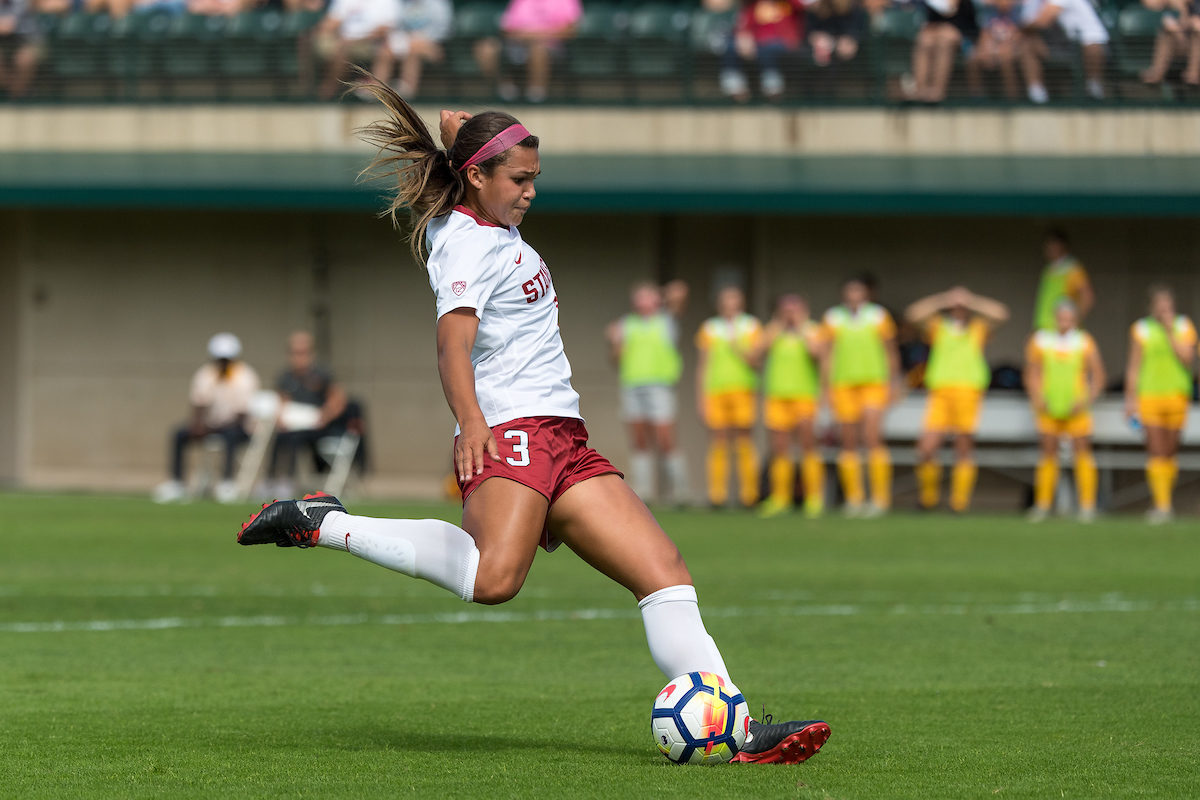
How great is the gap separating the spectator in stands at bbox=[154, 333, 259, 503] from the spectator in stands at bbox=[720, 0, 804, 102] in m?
6.56

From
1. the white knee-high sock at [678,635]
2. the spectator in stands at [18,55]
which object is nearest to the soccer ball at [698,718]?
the white knee-high sock at [678,635]

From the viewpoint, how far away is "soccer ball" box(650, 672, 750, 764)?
494 centimetres

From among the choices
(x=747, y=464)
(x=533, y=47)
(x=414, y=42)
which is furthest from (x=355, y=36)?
(x=747, y=464)

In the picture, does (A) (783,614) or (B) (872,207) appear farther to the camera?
(B) (872,207)

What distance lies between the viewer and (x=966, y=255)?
20859 millimetres

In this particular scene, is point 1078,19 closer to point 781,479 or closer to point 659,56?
point 659,56

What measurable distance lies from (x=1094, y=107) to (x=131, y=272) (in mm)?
11937

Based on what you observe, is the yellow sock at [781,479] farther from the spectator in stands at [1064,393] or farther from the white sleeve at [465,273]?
the white sleeve at [465,273]

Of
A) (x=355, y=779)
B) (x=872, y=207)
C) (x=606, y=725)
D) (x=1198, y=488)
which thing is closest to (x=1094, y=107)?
(x=872, y=207)

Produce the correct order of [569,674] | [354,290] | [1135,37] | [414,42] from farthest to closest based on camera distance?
[354,290] → [414,42] → [1135,37] → [569,674]

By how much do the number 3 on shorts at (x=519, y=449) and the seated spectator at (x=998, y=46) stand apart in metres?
16.0

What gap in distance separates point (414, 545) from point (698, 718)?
3.13 feet

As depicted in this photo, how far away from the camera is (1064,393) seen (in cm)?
1680

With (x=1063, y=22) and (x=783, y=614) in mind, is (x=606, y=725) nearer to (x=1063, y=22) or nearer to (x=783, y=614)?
(x=783, y=614)
